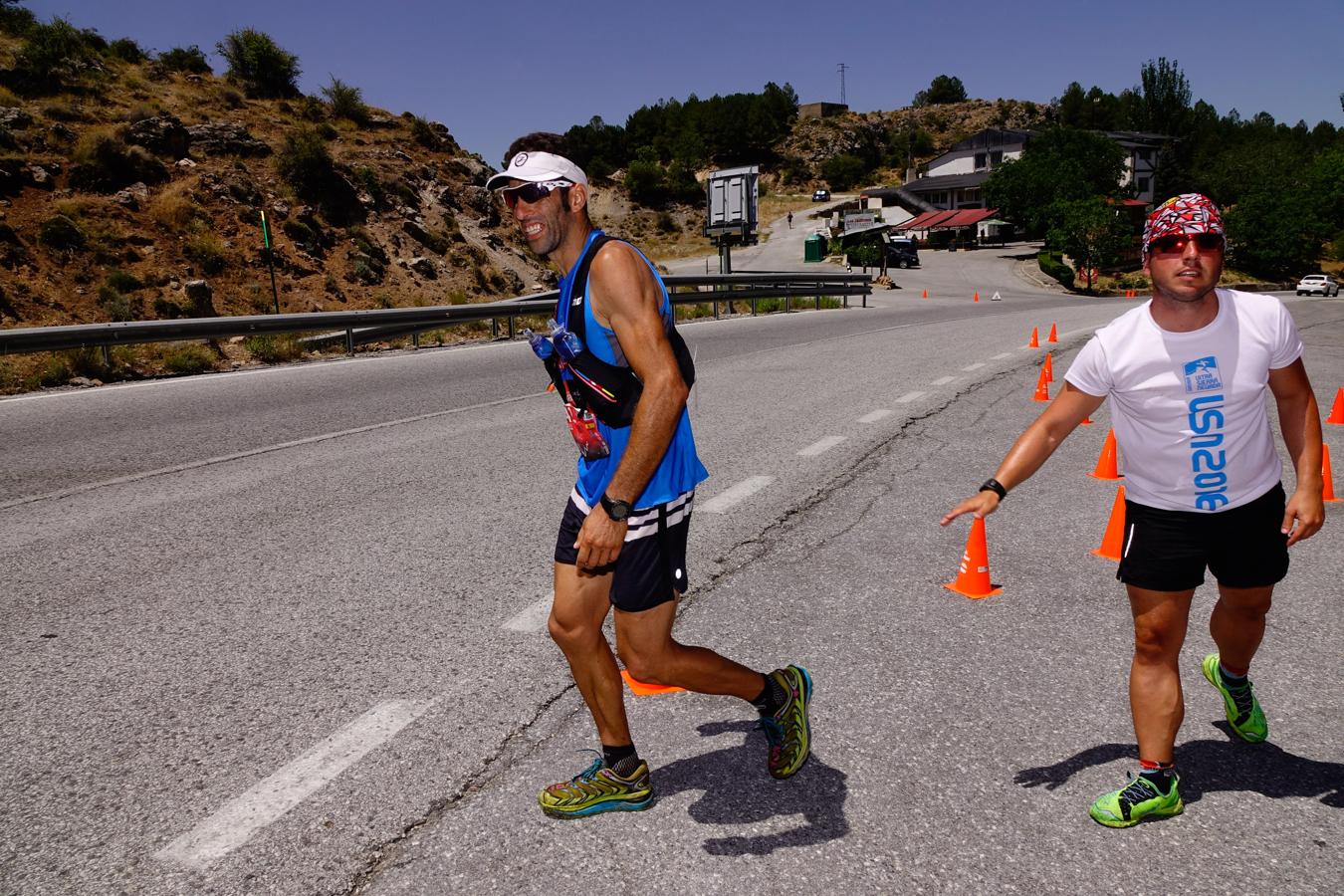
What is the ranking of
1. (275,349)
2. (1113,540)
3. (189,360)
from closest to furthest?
(1113,540)
(189,360)
(275,349)

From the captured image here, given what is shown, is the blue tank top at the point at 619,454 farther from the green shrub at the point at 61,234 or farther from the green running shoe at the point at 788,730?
the green shrub at the point at 61,234

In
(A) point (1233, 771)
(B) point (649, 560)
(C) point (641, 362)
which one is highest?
(C) point (641, 362)

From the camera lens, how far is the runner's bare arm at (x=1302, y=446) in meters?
2.89

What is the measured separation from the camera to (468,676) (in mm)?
3695

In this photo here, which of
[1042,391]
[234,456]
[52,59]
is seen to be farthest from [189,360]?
[52,59]

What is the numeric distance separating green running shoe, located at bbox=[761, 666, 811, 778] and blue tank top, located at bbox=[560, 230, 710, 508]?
0.78 metres

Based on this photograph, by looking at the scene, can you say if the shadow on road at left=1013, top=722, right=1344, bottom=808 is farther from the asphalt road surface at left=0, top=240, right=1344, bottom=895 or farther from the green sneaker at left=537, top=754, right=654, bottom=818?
the green sneaker at left=537, top=754, right=654, bottom=818

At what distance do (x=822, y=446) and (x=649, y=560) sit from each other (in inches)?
223

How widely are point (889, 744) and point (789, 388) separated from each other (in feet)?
28.9

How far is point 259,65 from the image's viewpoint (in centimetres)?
4444

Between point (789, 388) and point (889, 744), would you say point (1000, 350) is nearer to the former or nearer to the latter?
point (789, 388)

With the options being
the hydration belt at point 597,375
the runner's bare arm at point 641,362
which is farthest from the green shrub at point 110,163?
the runner's bare arm at point 641,362

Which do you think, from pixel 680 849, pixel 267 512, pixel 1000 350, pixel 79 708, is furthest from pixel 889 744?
pixel 1000 350

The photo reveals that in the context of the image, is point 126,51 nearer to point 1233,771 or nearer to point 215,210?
point 215,210
